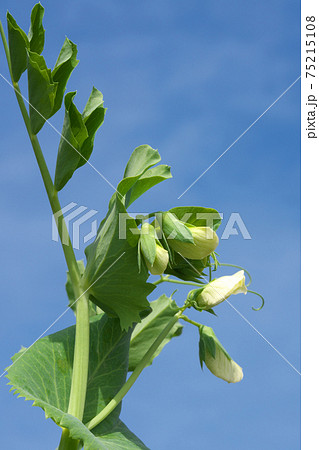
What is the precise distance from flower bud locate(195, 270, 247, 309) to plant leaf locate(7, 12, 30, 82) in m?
0.85

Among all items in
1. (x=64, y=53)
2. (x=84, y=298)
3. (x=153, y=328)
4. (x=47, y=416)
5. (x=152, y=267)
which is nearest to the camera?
(x=47, y=416)

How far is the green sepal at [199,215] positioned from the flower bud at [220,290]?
0.49 ft

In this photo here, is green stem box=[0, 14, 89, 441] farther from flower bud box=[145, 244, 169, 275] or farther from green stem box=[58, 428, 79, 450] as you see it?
flower bud box=[145, 244, 169, 275]

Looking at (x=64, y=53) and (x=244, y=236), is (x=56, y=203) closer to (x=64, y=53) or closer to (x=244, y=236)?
(x=64, y=53)

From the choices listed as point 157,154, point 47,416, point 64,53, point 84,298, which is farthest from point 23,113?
point 47,416

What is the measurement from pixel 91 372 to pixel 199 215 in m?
0.55

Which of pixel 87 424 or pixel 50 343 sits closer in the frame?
pixel 87 424

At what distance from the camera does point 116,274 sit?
5.39 feet

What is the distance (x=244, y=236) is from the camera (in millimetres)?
1829

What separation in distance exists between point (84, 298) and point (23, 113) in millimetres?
585

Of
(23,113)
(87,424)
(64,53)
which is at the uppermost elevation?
(64,53)

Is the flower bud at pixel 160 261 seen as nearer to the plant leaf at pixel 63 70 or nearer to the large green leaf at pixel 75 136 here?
the large green leaf at pixel 75 136

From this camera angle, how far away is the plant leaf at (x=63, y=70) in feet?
5.82

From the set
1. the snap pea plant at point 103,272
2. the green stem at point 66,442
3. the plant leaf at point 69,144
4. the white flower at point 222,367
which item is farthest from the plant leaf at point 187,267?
the green stem at point 66,442
